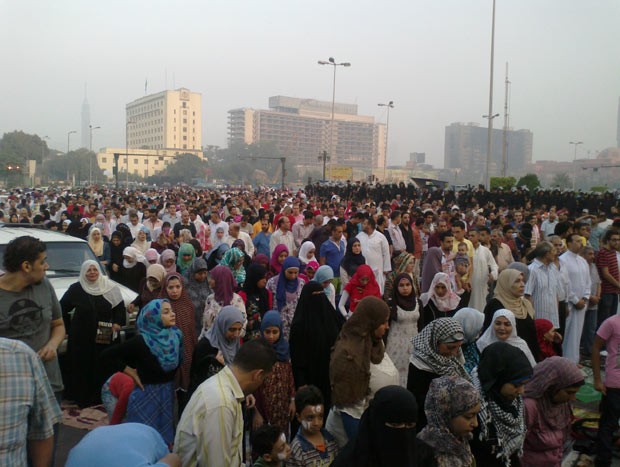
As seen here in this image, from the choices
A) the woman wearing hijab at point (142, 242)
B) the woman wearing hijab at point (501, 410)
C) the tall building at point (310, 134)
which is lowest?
the woman wearing hijab at point (501, 410)

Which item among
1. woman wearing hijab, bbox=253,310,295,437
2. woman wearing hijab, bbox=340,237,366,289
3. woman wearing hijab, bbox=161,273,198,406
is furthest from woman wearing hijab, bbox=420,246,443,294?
woman wearing hijab, bbox=253,310,295,437

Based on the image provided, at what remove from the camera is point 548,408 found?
389cm

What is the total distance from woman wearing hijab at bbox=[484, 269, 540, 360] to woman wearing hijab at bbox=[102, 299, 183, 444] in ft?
10.6

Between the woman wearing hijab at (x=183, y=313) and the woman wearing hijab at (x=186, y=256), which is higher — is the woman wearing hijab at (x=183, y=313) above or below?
below

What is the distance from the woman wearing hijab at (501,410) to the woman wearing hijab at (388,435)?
0.84 meters

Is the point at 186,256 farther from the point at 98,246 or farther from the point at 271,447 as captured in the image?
the point at 271,447

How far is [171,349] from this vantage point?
439 centimetres

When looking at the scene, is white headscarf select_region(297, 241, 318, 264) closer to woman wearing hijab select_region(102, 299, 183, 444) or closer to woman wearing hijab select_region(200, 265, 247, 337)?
woman wearing hijab select_region(200, 265, 247, 337)

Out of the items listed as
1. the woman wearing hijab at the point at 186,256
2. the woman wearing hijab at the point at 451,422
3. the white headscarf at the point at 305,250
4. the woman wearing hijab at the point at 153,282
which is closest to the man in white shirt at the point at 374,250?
the white headscarf at the point at 305,250

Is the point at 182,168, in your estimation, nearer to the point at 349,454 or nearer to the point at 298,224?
the point at 298,224

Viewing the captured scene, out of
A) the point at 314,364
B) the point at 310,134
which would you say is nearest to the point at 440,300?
the point at 314,364

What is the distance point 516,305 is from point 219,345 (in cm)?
307

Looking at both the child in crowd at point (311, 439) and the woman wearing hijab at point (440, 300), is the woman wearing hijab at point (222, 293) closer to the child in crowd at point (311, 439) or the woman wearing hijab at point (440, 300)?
the child in crowd at point (311, 439)

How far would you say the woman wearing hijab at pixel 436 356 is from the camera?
4.06m
